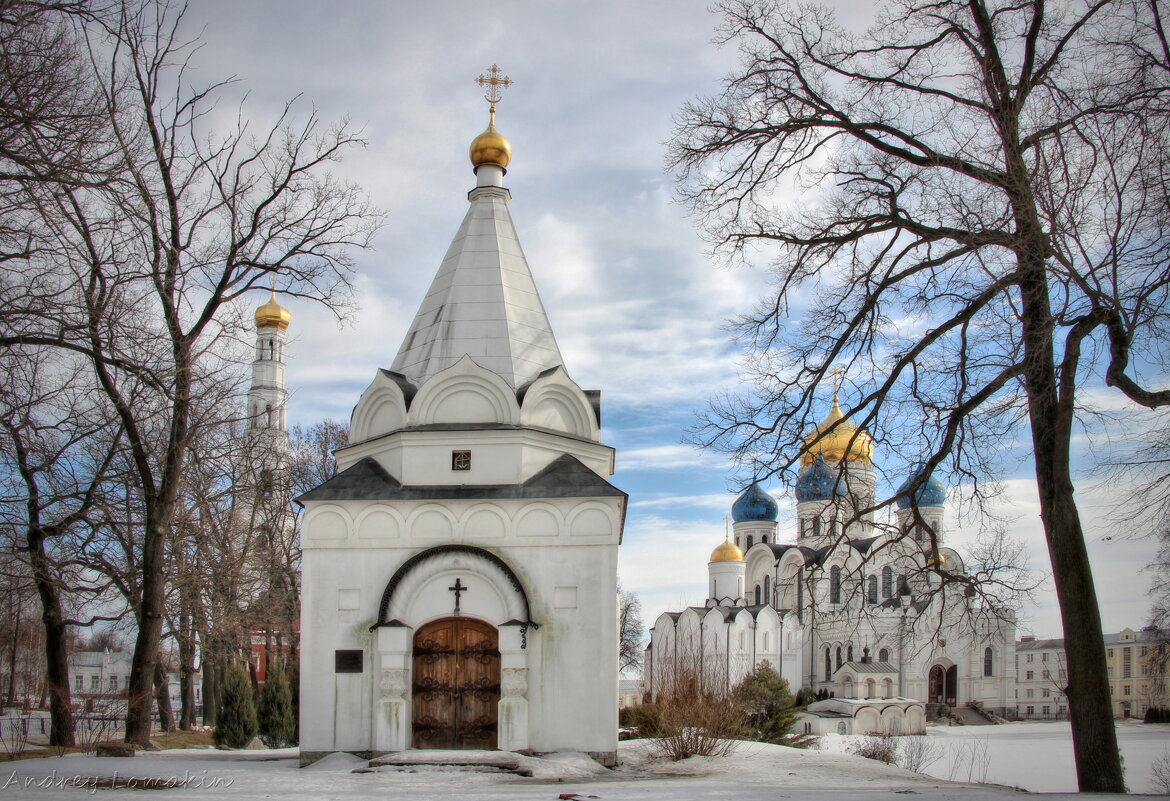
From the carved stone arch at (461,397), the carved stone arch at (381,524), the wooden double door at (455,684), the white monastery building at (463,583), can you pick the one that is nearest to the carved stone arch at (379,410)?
the white monastery building at (463,583)

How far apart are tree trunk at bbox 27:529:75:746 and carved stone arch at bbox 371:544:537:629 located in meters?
5.35

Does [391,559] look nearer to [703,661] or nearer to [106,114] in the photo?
[703,661]

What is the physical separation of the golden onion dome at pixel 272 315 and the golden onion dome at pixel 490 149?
30.5 meters

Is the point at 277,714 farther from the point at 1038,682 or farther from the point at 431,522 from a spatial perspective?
the point at 1038,682

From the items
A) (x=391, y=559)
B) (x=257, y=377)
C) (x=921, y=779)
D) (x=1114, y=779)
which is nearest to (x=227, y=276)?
(x=391, y=559)

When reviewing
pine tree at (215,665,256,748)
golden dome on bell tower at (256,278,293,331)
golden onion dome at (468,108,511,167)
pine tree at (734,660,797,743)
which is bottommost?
pine tree at (734,660,797,743)

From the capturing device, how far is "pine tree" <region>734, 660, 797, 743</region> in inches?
820

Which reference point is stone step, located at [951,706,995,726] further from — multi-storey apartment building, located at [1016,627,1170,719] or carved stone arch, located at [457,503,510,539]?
carved stone arch, located at [457,503,510,539]

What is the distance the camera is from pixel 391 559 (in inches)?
539

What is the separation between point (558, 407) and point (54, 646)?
28.7ft

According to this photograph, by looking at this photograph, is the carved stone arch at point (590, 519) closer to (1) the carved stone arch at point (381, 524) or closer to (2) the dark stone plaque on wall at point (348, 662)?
(1) the carved stone arch at point (381, 524)

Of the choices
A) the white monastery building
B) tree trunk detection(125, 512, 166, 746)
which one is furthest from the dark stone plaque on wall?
tree trunk detection(125, 512, 166, 746)

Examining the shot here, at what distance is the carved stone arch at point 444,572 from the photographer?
13.3 meters

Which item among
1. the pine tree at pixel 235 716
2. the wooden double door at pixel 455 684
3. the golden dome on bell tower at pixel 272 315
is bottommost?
the pine tree at pixel 235 716
